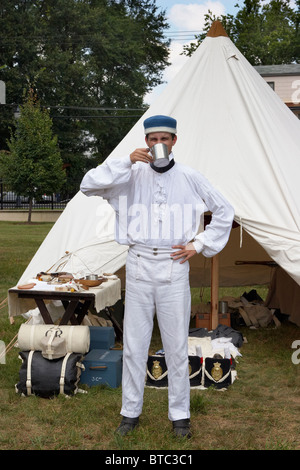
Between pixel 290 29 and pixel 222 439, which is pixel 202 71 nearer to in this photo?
pixel 222 439

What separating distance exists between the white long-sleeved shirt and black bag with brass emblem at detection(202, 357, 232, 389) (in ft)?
4.25

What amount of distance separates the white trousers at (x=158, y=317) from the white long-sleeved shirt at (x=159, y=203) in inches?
4.5

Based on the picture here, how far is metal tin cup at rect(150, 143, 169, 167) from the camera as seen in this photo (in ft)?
10.4

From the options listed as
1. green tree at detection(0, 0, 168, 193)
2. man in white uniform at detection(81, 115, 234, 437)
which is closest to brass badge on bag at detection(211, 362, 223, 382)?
man in white uniform at detection(81, 115, 234, 437)

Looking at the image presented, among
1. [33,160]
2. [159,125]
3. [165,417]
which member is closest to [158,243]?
[159,125]

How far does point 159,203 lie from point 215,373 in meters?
1.67

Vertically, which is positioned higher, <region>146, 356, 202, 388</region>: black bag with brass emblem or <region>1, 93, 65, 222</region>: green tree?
<region>1, 93, 65, 222</region>: green tree

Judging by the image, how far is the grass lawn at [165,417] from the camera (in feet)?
10.8

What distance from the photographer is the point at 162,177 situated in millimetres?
3275

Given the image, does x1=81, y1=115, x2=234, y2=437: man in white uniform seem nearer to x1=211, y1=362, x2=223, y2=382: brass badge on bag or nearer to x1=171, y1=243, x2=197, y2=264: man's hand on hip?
x1=171, y1=243, x2=197, y2=264: man's hand on hip

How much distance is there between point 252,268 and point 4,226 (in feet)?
46.4

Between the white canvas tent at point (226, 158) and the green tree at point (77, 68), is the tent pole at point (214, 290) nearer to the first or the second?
the white canvas tent at point (226, 158)

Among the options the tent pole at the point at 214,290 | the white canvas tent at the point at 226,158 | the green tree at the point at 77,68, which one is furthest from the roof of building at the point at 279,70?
the tent pole at the point at 214,290

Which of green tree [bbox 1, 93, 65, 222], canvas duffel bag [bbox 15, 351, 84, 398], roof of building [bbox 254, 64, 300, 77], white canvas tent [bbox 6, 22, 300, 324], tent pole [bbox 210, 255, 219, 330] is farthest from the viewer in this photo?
roof of building [bbox 254, 64, 300, 77]
